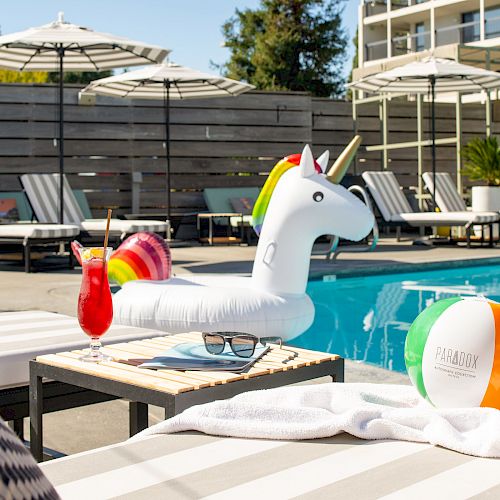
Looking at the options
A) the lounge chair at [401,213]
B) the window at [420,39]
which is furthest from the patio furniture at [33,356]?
the window at [420,39]

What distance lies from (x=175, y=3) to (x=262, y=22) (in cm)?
324

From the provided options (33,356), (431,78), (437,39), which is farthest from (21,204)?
(437,39)

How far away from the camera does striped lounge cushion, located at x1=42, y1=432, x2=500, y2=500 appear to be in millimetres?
1463

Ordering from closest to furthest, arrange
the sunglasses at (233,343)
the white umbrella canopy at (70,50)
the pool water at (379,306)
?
the sunglasses at (233,343) < the pool water at (379,306) < the white umbrella canopy at (70,50)

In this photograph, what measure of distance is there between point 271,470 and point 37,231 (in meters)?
7.95

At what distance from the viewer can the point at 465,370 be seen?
193cm

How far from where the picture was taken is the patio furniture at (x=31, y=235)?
9.23 meters

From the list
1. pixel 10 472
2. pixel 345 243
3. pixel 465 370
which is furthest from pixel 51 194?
A: pixel 10 472

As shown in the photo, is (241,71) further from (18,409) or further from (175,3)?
(18,409)

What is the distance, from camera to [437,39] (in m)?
31.6

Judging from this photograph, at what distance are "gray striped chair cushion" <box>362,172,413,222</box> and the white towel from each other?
11.6 m

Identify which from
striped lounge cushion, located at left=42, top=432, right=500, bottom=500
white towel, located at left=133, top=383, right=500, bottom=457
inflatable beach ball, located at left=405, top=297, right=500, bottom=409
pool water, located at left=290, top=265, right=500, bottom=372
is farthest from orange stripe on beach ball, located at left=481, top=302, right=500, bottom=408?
pool water, located at left=290, top=265, right=500, bottom=372

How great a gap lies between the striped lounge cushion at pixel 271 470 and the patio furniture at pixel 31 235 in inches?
304

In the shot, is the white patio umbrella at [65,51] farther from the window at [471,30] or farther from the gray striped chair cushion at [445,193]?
the window at [471,30]
